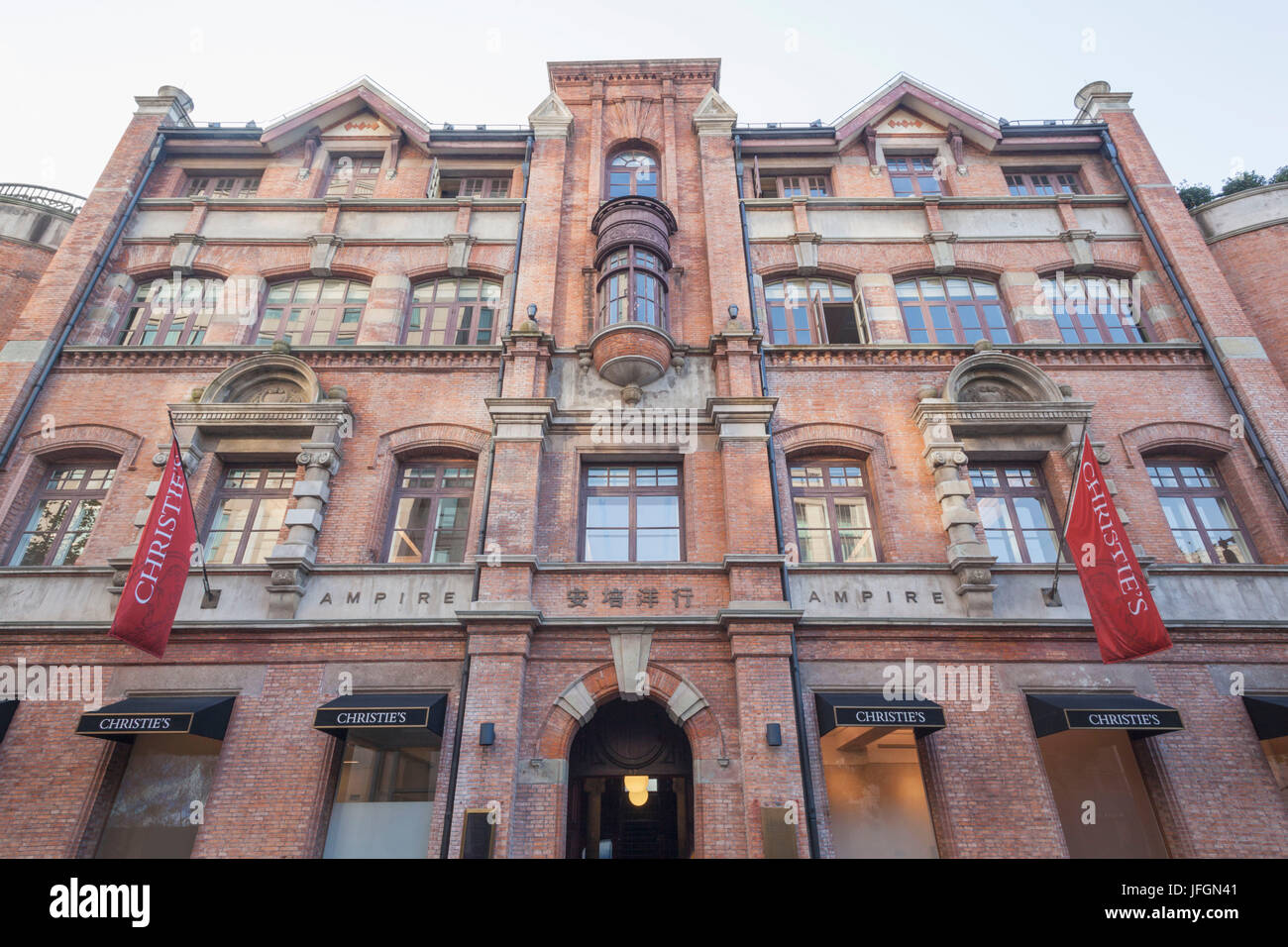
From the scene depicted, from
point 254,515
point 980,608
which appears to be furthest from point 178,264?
point 980,608

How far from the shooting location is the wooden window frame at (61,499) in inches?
509

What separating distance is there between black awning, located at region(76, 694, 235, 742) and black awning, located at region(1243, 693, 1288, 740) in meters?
16.5

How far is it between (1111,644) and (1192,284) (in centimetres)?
1045

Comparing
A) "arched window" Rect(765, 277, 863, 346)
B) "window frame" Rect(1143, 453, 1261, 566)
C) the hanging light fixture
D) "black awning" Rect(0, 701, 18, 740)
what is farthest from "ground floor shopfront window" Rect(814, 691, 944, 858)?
"black awning" Rect(0, 701, 18, 740)

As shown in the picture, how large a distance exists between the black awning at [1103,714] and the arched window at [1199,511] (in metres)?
3.97

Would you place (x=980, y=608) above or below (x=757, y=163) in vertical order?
below

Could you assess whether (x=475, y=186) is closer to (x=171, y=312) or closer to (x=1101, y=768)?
(x=171, y=312)

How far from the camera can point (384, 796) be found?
36.1 ft

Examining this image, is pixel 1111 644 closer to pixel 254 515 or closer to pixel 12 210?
→ pixel 254 515

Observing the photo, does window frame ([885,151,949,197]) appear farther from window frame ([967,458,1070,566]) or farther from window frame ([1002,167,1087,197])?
window frame ([967,458,1070,566])

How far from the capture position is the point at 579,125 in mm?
18984

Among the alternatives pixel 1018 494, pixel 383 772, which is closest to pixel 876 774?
pixel 1018 494

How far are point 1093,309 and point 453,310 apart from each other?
15.2 m

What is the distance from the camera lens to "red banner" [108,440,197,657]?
10.1 m
